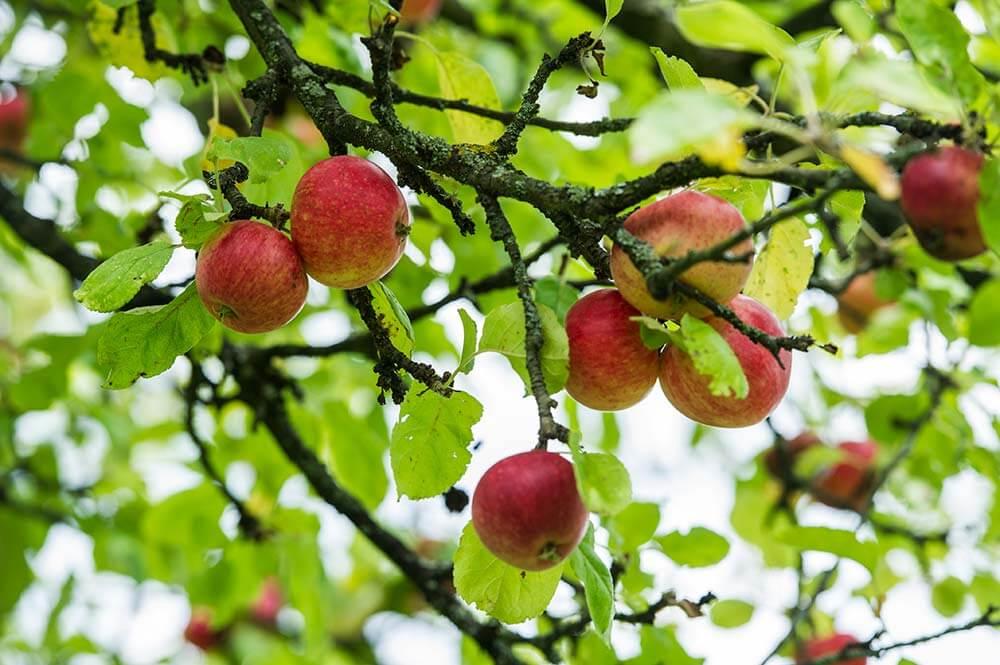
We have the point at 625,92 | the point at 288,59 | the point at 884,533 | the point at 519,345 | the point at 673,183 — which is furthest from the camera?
the point at 625,92

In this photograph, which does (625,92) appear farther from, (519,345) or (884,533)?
(519,345)

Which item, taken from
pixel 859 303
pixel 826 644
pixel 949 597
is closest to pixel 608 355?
pixel 949 597

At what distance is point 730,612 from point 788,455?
1135 millimetres

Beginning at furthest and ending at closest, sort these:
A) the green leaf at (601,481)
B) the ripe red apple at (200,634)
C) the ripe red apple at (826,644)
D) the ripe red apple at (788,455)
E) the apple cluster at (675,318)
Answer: the ripe red apple at (200,634) → the ripe red apple at (788,455) → the ripe red apple at (826,644) → the apple cluster at (675,318) → the green leaf at (601,481)

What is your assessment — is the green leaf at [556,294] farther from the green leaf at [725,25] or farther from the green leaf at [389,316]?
the green leaf at [725,25]

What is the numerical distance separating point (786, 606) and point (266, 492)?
4.47 ft

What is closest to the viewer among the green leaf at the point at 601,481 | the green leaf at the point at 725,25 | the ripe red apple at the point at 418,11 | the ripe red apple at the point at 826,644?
the green leaf at the point at 725,25

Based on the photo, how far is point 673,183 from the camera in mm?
1026

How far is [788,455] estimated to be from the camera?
10.6 ft

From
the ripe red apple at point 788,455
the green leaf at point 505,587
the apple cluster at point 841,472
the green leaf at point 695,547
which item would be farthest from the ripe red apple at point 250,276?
the apple cluster at point 841,472

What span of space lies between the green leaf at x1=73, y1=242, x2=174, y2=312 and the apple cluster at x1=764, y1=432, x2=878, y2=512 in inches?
97.1

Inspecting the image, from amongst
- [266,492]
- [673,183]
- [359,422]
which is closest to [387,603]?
[266,492]

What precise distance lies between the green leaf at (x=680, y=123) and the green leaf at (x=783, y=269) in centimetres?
71

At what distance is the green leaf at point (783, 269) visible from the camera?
149 cm
